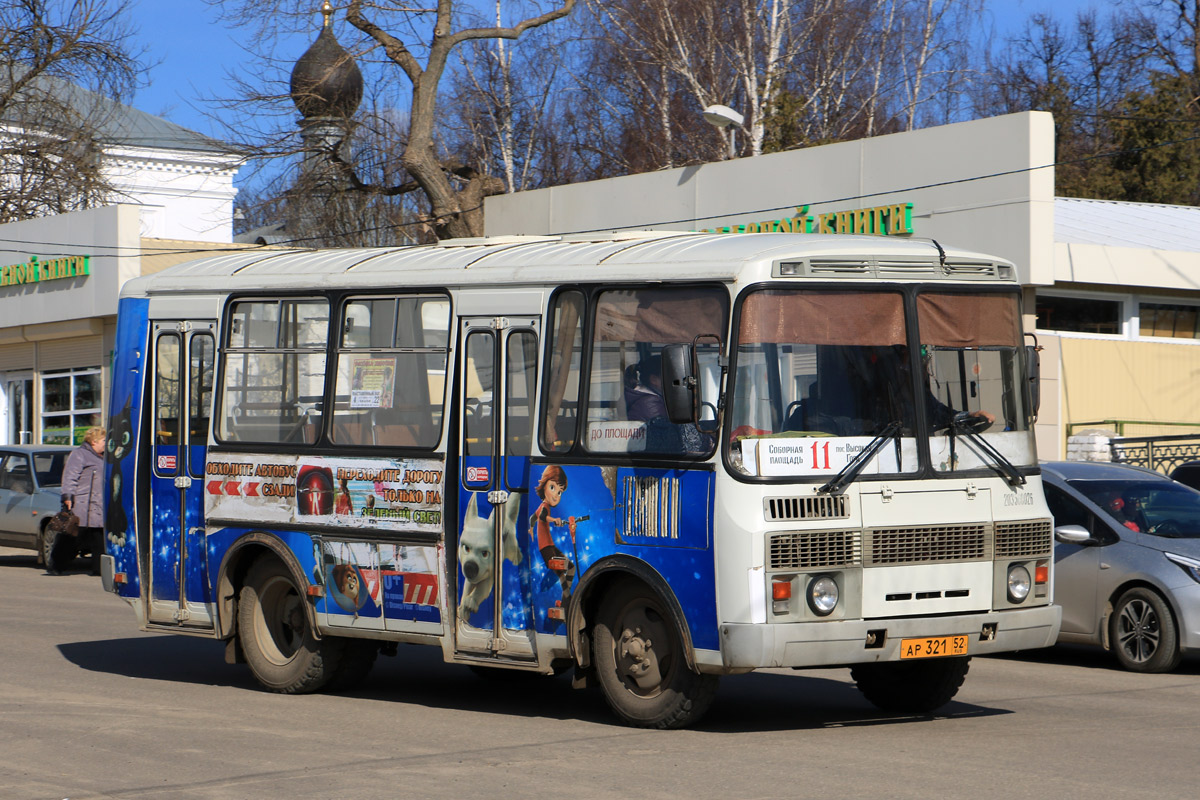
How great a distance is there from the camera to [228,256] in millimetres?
11844

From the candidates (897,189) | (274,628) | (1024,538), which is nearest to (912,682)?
(1024,538)

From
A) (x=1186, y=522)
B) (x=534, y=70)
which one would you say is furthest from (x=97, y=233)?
(x=1186, y=522)

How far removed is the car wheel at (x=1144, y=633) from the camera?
11.9m

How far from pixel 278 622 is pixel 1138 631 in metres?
6.16

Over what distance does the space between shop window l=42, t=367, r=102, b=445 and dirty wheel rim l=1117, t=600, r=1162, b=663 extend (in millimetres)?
Answer: 28364

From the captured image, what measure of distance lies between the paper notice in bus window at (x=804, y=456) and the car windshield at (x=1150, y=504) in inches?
188

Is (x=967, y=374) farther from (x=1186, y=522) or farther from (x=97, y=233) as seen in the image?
(x=97, y=233)

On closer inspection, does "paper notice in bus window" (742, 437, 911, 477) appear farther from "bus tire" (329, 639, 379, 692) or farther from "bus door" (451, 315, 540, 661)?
"bus tire" (329, 639, 379, 692)

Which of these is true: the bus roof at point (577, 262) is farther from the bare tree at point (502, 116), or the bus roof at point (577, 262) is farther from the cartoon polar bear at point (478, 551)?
the bare tree at point (502, 116)

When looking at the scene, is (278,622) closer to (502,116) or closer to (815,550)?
(815,550)

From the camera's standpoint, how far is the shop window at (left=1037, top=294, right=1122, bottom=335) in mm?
24891

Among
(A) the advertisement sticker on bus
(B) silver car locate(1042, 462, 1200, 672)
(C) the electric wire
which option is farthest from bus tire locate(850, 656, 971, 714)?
(C) the electric wire

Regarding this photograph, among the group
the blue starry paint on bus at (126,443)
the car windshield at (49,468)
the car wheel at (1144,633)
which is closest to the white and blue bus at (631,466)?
the blue starry paint on bus at (126,443)

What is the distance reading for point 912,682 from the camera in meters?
A: 9.79
